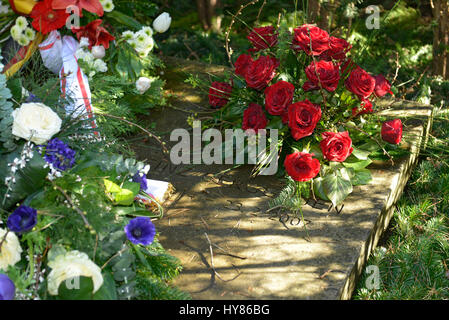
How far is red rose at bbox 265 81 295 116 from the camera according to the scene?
2.82m

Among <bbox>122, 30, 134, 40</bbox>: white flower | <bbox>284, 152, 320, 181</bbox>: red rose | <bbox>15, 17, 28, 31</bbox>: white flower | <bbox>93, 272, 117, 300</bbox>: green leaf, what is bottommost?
<bbox>93, 272, 117, 300</bbox>: green leaf

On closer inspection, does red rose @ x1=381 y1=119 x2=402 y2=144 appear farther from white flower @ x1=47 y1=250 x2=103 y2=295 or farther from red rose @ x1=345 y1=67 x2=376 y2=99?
white flower @ x1=47 y1=250 x2=103 y2=295

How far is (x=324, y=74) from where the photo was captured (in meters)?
2.79

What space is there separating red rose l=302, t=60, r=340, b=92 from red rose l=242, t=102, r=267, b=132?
0.32 meters

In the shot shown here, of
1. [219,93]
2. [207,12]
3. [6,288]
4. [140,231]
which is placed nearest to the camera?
[6,288]

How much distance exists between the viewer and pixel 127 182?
2408 millimetres

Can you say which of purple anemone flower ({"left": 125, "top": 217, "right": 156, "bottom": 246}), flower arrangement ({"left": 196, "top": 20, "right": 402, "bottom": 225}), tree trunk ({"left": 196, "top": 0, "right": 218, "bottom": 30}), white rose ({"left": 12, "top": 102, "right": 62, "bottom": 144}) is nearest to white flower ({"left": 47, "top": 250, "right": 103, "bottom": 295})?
purple anemone flower ({"left": 125, "top": 217, "right": 156, "bottom": 246})

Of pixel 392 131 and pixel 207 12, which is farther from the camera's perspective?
pixel 207 12

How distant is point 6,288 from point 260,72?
1.67 m

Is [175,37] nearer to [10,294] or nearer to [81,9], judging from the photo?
[81,9]

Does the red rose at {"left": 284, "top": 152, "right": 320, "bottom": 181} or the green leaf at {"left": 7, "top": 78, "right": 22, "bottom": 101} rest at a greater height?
the green leaf at {"left": 7, "top": 78, "right": 22, "bottom": 101}

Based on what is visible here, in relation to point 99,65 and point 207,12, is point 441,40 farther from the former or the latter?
point 99,65

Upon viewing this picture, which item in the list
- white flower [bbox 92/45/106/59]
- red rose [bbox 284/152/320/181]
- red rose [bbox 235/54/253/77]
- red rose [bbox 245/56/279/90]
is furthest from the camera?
white flower [bbox 92/45/106/59]

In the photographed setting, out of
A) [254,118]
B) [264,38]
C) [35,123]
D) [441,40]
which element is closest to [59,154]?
[35,123]
